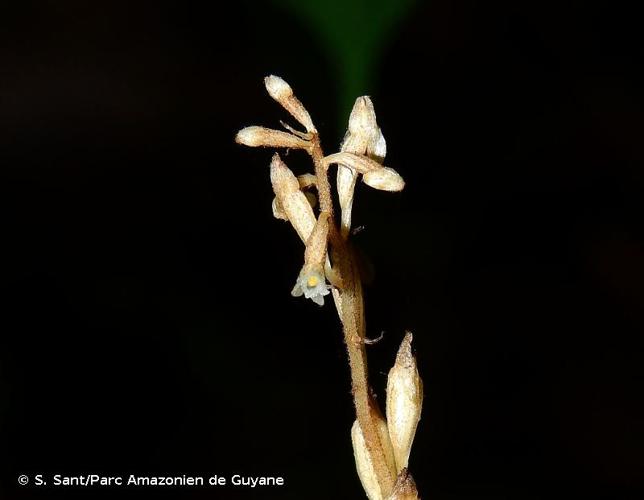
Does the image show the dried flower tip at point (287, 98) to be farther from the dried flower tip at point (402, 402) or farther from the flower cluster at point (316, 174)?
the dried flower tip at point (402, 402)

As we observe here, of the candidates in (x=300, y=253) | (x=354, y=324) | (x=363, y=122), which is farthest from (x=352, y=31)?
(x=354, y=324)

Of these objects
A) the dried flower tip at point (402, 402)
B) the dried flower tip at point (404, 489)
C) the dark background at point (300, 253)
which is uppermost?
the dark background at point (300, 253)

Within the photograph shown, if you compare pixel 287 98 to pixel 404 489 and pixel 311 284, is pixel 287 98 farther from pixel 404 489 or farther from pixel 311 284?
pixel 404 489

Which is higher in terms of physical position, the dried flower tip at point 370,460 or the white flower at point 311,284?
the white flower at point 311,284

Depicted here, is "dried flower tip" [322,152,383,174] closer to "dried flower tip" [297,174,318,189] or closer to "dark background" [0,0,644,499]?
"dried flower tip" [297,174,318,189]

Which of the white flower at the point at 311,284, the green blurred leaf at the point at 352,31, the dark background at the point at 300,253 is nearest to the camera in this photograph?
the white flower at the point at 311,284

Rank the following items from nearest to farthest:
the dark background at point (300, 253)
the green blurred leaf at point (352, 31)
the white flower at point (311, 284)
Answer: the white flower at point (311, 284) < the green blurred leaf at point (352, 31) < the dark background at point (300, 253)

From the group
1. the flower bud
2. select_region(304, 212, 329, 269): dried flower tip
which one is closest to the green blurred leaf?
the flower bud

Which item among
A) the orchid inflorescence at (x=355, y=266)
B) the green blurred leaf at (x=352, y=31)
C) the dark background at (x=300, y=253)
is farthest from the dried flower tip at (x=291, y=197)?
the dark background at (x=300, y=253)
